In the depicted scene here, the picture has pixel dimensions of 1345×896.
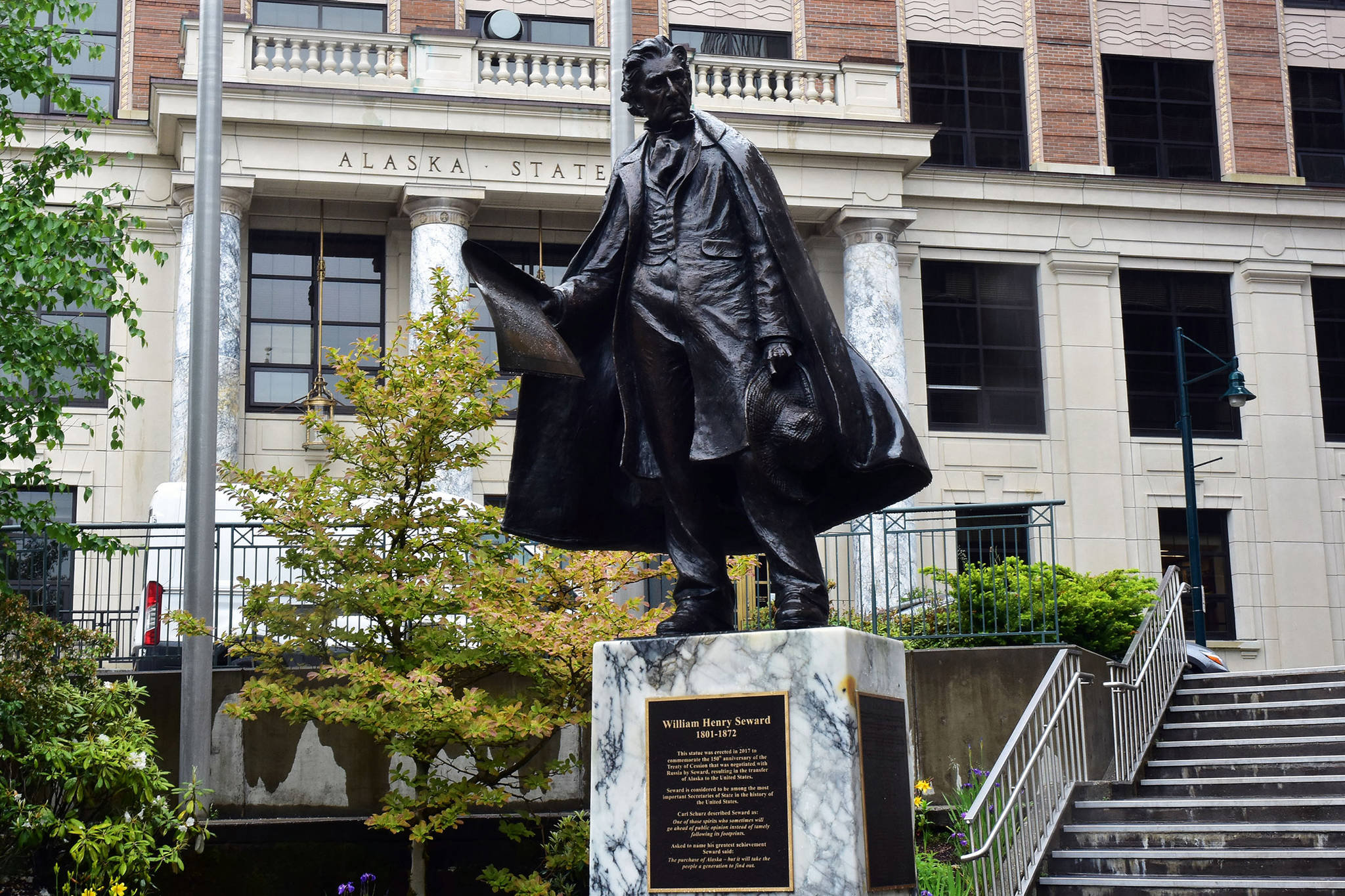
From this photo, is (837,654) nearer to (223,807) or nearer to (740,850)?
(740,850)

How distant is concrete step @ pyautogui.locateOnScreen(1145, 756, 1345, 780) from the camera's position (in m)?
13.8

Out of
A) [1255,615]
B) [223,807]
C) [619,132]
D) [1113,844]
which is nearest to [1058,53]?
[1255,615]

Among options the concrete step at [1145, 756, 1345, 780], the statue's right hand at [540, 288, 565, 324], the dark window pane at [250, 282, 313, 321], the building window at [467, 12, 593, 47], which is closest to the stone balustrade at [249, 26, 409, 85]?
the dark window pane at [250, 282, 313, 321]

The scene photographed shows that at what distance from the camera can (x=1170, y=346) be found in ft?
96.4

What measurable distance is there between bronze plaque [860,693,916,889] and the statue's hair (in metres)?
2.91

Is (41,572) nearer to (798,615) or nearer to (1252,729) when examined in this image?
(798,615)

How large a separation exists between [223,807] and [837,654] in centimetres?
908

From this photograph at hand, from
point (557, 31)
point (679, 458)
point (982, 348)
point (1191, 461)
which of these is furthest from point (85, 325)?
point (679, 458)

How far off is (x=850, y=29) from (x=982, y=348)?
22.2 feet

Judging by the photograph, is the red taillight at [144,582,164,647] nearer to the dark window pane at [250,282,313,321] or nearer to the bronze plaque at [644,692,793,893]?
the dark window pane at [250,282,313,321]

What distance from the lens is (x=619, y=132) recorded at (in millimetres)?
14664

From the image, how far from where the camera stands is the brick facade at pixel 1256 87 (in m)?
30.5

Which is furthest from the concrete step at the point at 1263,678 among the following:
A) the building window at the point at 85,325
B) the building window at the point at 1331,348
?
the building window at the point at 85,325

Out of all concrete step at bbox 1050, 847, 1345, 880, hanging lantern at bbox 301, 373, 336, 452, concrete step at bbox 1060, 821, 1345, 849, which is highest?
hanging lantern at bbox 301, 373, 336, 452
